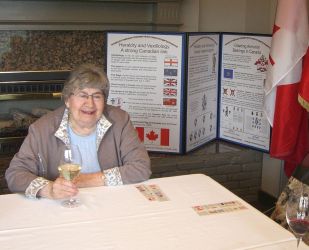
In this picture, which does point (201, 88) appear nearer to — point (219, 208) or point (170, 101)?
point (170, 101)

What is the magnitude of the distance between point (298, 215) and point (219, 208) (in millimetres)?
373

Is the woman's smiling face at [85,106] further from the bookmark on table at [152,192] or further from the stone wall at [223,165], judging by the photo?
the stone wall at [223,165]

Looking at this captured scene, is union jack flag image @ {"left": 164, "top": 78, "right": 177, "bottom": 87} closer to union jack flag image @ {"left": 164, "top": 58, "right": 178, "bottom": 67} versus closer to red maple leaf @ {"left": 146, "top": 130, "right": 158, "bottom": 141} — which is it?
union jack flag image @ {"left": 164, "top": 58, "right": 178, "bottom": 67}

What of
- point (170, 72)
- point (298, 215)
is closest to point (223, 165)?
point (170, 72)

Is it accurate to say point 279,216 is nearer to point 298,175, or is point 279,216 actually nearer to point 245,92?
point 298,175

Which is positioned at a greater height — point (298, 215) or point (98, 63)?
point (98, 63)

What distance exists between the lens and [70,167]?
1662 mm

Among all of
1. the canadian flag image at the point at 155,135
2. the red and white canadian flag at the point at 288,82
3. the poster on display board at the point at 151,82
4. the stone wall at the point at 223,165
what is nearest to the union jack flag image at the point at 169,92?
Result: the poster on display board at the point at 151,82

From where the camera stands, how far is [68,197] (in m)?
1.68

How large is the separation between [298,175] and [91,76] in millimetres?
1025

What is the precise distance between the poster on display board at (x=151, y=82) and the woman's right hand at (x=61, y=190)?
1658 millimetres

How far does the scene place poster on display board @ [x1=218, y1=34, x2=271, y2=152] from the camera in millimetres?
3326

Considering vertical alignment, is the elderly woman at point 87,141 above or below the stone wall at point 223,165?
above

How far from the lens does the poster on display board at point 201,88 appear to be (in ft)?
10.7
